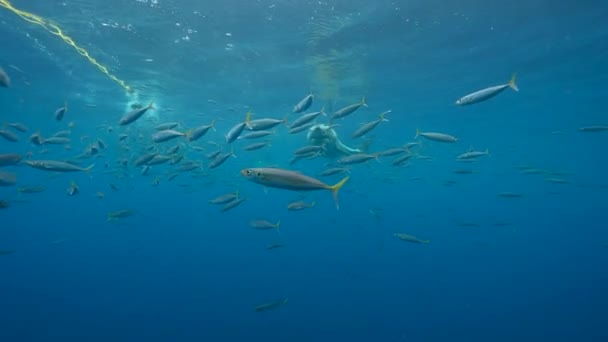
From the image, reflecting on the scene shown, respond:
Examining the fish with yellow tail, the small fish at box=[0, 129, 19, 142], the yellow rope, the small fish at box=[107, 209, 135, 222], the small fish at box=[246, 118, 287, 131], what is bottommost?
the small fish at box=[107, 209, 135, 222]

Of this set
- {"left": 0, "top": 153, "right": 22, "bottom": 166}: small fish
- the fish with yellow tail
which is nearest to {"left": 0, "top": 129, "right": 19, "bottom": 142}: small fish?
{"left": 0, "top": 153, "right": 22, "bottom": 166}: small fish

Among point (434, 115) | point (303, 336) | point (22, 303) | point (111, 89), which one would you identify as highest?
point (111, 89)

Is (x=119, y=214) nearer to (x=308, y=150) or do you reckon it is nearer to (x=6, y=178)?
(x=6, y=178)

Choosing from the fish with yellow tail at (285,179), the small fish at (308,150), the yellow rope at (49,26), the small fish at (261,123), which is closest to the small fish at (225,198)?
the small fish at (308,150)

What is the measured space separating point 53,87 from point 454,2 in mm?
21688

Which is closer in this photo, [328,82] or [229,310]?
[229,310]

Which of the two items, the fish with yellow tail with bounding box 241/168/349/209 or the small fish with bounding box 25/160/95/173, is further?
the small fish with bounding box 25/160/95/173

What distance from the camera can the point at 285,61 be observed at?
17.3m

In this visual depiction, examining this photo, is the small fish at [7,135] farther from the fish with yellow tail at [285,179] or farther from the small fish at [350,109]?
the fish with yellow tail at [285,179]

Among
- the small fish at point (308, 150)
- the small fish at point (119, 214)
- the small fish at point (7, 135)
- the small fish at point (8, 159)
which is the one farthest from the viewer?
the small fish at point (119, 214)

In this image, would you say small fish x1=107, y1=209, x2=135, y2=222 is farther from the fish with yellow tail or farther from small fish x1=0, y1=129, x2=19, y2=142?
the fish with yellow tail

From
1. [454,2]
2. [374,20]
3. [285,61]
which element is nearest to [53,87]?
[285,61]

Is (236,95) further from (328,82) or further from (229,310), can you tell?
(229,310)

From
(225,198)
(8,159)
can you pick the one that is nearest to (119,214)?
(225,198)
